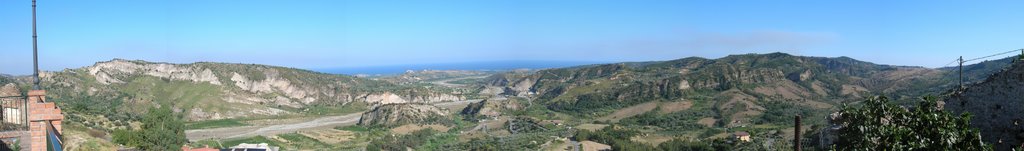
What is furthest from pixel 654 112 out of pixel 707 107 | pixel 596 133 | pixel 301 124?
pixel 301 124

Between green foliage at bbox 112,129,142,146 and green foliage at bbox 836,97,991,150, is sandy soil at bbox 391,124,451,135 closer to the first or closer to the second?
green foliage at bbox 112,129,142,146

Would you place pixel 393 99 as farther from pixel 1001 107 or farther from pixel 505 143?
pixel 1001 107

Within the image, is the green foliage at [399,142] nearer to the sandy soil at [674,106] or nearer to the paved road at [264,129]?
the paved road at [264,129]

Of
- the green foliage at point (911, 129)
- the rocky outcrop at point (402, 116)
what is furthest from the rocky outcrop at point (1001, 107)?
the rocky outcrop at point (402, 116)

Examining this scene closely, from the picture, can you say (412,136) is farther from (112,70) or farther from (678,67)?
(678,67)

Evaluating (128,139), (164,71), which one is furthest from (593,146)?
(164,71)
